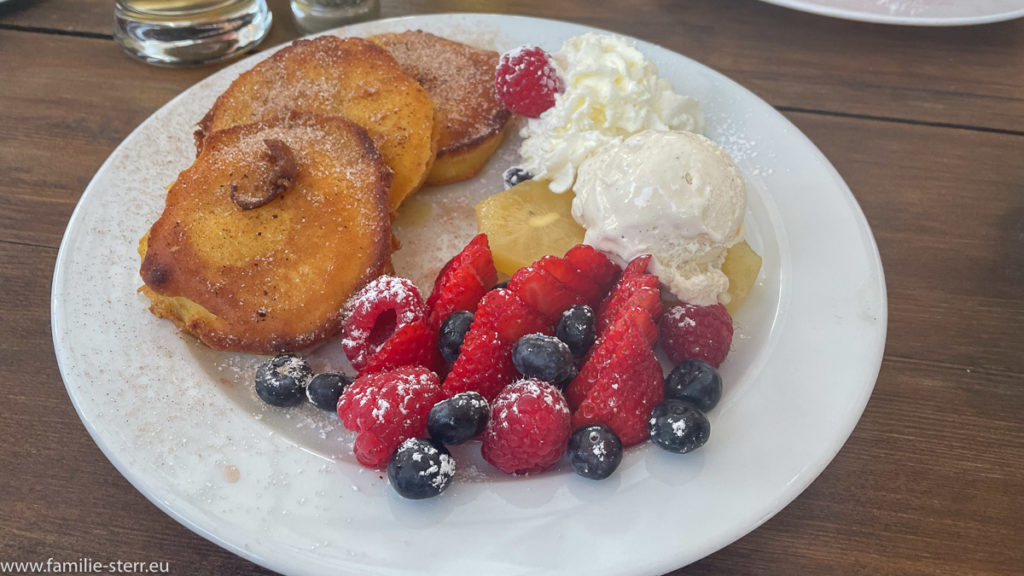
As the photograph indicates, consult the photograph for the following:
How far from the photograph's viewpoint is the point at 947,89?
2031 mm

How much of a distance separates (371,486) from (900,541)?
0.84m

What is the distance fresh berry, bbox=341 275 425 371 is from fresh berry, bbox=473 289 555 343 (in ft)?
0.41

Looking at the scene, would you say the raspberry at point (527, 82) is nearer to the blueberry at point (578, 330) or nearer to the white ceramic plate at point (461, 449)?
the white ceramic plate at point (461, 449)

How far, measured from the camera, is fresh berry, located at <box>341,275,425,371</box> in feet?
4.09

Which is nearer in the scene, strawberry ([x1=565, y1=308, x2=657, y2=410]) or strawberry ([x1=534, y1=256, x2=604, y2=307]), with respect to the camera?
strawberry ([x1=565, y1=308, x2=657, y2=410])

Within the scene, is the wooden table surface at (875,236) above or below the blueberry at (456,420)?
below

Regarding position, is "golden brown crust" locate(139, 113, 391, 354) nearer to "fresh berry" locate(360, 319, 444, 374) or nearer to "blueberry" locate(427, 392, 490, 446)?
A: "fresh berry" locate(360, 319, 444, 374)

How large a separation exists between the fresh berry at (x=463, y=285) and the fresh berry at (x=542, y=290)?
0.09 m

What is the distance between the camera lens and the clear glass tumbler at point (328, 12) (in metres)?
2.13

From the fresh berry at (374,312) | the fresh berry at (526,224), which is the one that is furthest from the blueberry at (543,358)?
the fresh berry at (526,224)

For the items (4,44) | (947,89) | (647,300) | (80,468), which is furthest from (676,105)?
(4,44)

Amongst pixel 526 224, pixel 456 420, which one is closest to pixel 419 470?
pixel 456 420

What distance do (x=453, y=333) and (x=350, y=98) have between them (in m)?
0.68

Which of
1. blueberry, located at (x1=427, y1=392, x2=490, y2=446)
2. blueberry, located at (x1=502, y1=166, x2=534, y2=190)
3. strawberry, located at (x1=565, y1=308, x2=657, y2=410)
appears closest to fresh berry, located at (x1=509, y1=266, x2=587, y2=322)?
strawberry, located at (x1=565, y1=308, x2=657, y2=410)
